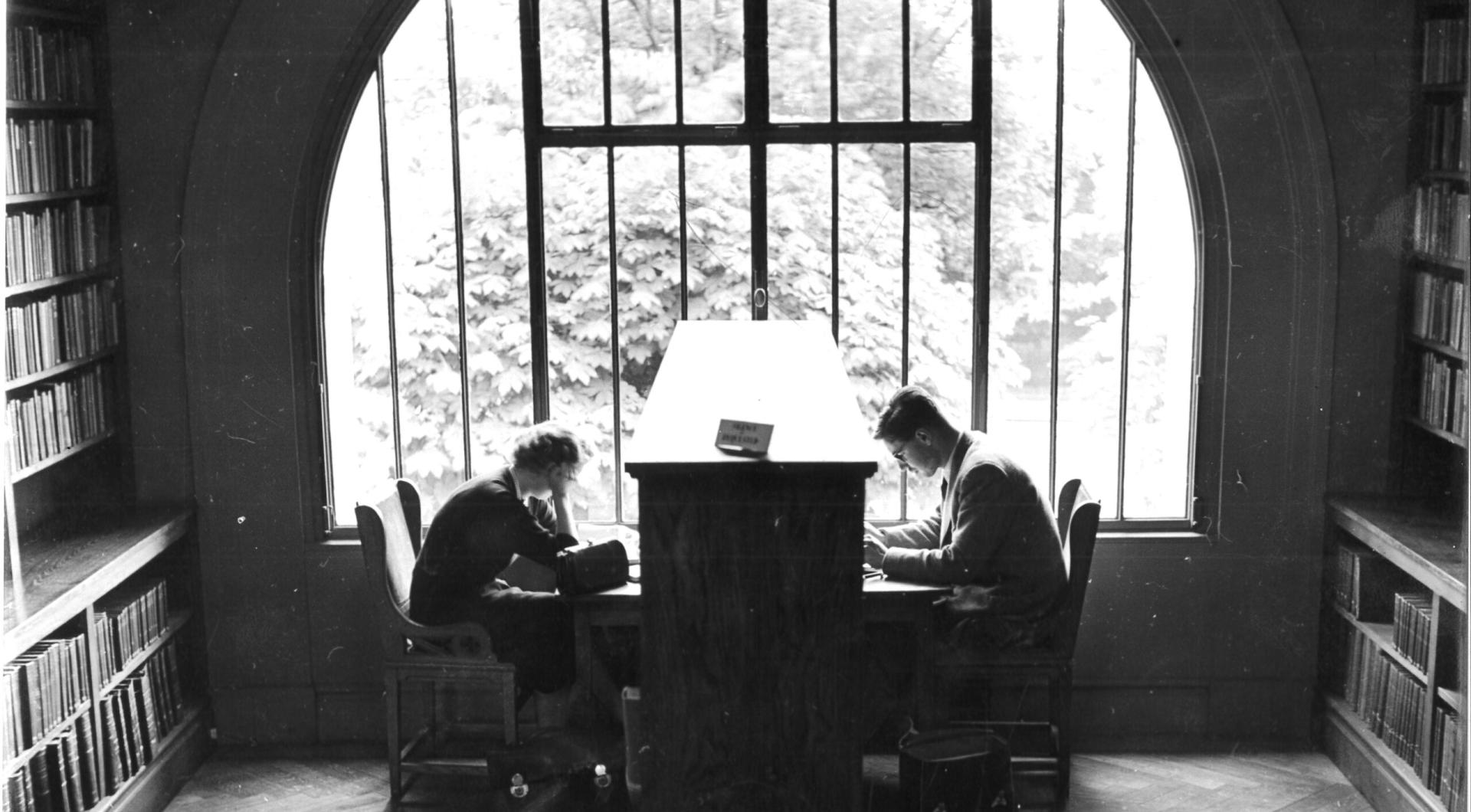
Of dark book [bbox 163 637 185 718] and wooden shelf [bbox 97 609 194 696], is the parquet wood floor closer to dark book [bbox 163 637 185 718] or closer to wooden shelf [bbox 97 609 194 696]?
dark book [bbox 163 637 185 718]

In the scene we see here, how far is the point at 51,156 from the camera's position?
4883mm

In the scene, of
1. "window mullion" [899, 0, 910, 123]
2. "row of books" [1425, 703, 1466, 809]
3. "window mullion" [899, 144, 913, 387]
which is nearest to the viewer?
"row of books" [1425, 703, 1466, 809]

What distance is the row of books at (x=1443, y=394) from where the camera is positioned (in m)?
4.90

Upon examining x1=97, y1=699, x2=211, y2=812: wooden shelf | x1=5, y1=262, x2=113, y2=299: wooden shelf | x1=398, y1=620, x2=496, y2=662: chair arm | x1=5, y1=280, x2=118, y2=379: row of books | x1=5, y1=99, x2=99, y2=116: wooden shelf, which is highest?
x1=5, y1=99, x2=99, y2=116: wooden shelf

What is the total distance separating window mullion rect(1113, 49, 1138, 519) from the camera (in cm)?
543

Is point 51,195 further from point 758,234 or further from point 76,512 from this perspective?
point 758,234

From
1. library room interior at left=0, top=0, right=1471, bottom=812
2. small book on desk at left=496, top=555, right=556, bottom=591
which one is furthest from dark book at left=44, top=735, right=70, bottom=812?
small book on desk at left=496, top=555, right=556, bottom=591

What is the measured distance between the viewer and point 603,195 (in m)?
5.56

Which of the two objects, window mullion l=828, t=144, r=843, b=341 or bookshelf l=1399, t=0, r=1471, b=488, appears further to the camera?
window mullion l=828, t=144, r=843, b=341

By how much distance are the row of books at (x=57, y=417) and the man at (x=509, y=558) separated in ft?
4.19

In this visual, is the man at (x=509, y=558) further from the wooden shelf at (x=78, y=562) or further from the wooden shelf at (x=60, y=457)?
the wooden shelf at (x=60, y=457)

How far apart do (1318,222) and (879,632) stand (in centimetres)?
217

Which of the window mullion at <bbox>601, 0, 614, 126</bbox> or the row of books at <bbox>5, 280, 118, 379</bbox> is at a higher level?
the window mullion at <bbox>601, 0, 614, 126</bbox>

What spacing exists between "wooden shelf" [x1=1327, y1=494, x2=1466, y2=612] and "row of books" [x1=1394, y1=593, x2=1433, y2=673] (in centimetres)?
7
